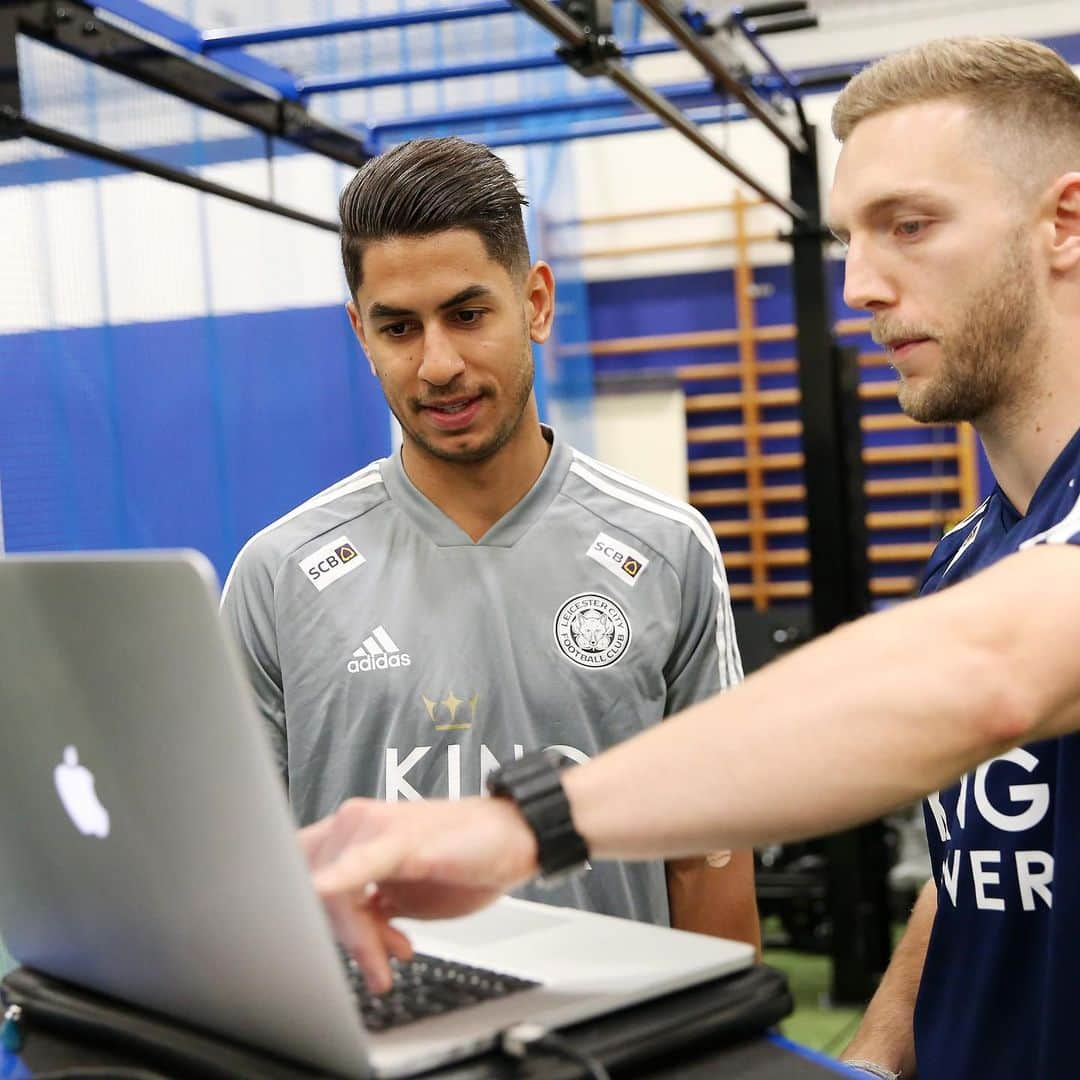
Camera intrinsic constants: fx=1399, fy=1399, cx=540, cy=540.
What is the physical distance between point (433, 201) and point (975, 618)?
899 millimetres

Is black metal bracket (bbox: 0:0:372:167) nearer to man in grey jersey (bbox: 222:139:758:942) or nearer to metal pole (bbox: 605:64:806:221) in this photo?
man in grey jersey (bbox: 222:139:758:942)

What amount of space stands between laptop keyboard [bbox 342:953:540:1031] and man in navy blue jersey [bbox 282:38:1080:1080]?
0.03m

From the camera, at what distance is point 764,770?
720mm

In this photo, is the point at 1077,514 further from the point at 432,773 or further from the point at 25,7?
the point at 25,7

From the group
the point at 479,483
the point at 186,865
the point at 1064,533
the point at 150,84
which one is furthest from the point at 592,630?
the point at 150,84

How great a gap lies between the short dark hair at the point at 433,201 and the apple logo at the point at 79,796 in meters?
0.84

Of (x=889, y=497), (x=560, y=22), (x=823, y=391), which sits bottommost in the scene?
(x=889, y=497)

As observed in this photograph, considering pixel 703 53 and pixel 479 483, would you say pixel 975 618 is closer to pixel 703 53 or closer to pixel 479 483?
pixel 479 483

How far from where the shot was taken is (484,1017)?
67 cm

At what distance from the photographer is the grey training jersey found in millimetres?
1465

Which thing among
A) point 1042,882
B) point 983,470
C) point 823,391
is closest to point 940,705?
point 1042,882

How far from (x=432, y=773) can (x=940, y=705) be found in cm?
81

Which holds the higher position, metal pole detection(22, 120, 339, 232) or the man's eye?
metal pole detection(22, 120, 339, 232)

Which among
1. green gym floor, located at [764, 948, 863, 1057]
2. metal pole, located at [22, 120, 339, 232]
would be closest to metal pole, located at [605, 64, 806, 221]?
metal pole, located at [22, 120, 339, 232]
